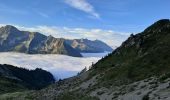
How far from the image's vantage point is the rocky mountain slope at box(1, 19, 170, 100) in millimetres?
56475

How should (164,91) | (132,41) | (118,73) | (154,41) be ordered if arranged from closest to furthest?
1. (164,91)
2. (118,73)
3. (154,41)
4. (132,41)

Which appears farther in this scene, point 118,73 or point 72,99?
point 118,73

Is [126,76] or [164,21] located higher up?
[164,21]

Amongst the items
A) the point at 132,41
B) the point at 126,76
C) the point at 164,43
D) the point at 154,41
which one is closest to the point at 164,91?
the point at 126,76

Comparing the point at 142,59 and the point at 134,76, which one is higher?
the point at 142,59

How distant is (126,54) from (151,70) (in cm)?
4326

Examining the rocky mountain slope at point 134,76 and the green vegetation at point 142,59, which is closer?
the rocky mountain slope at point 134,76

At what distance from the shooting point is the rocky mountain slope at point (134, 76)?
56475mm

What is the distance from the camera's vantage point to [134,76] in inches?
3339

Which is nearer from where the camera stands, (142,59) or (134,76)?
(134,76)

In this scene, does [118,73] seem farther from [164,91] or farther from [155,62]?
[164,91]

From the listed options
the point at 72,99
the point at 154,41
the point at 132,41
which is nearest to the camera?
the point at 72,99

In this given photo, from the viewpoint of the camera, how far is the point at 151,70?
84625 mm

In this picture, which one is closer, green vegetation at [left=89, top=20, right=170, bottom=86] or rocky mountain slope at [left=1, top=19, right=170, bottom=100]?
rocky mountain slope at [left=1, top=19, right=170, bottom=100]
